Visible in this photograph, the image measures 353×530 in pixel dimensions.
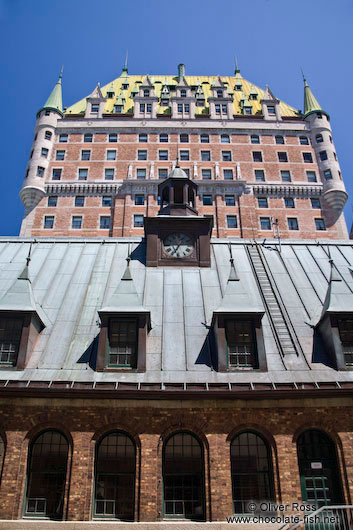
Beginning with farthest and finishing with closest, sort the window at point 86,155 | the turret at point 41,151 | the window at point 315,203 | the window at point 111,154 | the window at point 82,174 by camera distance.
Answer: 1. the window at point 111,154
2. the window at point 86,155
3. the window at point 82,174
4. the window at point 315,203
5. the turret at point 41,151

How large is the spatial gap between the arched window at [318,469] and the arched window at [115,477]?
5284 millimetres

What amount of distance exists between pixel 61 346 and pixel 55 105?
5687cm

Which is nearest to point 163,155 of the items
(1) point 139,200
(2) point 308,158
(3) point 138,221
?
(1) point 139,200

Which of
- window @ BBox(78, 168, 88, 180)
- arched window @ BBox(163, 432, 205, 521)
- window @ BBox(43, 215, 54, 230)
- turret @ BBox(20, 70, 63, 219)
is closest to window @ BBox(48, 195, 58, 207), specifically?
turret @ BBox(20, 70, 63, 219)

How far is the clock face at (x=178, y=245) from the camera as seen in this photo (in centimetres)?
2327

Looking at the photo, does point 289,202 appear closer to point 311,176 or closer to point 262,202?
point 262,202

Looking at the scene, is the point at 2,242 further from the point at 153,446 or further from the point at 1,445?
the point at 153,446

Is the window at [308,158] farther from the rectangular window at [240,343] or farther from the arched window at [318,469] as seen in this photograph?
the arched window at [318,469]

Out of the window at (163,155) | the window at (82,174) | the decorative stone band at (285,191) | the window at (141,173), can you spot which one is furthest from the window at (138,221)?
the decorative stone band at (285,191)

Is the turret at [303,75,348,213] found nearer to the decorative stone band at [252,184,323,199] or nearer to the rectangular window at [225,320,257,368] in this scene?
the decorative stone band at [252,184,323,199]

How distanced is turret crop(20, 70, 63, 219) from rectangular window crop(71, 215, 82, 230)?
17.1ft

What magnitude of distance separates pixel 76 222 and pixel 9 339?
1664 inches

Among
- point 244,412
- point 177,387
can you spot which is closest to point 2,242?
point 177,387

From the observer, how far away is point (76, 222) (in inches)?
2283
